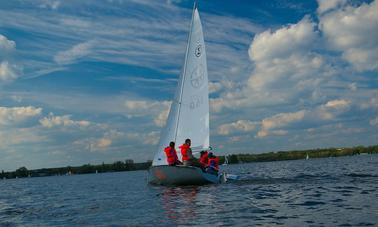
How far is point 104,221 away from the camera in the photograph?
15336mm

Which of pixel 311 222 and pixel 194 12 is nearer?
pixel 311 222

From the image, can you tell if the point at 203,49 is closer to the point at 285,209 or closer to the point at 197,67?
the point at 197,67

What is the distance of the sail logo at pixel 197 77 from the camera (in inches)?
1106

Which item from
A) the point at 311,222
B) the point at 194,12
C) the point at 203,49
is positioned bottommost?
the point at 311,222

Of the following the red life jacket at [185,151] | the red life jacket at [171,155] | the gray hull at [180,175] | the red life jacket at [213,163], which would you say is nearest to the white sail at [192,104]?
the red life jacket at [213,163]

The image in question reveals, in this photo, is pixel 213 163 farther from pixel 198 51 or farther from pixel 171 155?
pixel 198 51

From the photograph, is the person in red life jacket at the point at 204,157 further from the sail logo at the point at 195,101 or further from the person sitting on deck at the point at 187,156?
the sail logo at the point at 195,101

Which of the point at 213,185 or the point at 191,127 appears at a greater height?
the point at 191,127

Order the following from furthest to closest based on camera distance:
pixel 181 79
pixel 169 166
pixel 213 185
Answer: pixel 181 79
pixel 213 185
pixel 169 166

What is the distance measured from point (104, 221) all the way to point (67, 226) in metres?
1.23

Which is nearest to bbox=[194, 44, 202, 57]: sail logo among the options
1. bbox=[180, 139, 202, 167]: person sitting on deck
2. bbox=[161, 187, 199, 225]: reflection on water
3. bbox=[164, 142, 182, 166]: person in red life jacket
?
bbox=[180, 139, 202, 167]: person sitting on deck

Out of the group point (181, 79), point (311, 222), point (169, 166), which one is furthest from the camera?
point (181, 79)

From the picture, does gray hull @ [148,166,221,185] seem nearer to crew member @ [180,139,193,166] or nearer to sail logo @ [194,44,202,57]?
crew member @ [180,139,193,166]

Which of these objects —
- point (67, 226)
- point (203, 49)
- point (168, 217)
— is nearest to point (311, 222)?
point (168, 217)
